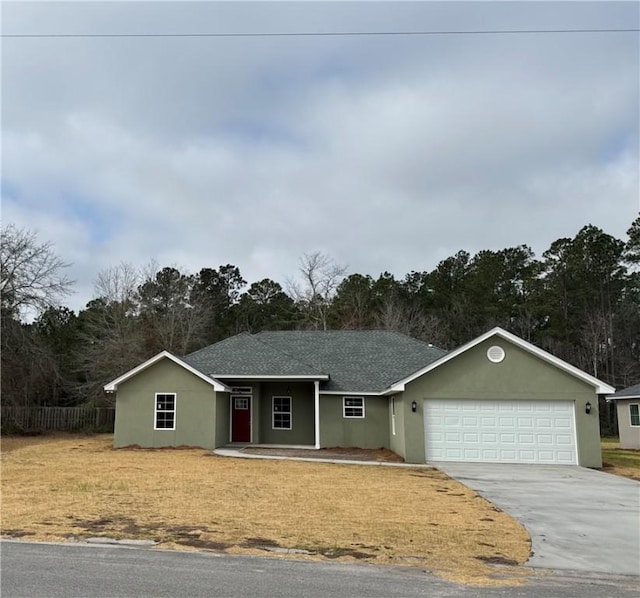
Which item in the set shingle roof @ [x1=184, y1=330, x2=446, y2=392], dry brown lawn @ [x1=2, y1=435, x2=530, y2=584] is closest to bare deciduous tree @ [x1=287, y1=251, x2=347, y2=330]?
shingle roof @ [x1=184, y1=330, x2=446, y2=392]

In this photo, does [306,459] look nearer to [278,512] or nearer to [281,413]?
[281,413]

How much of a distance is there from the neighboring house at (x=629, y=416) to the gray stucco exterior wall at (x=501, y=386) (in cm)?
1036

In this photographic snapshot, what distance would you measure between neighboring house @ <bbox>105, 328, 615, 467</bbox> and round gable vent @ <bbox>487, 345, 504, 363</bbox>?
32 millimetres

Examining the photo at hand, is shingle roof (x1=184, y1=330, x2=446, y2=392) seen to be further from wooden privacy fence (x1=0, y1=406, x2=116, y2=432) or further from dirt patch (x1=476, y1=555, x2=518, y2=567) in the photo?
dirt patch (x1=476, y1=555, x2=518, y2=567)

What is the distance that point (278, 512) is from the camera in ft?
30.0

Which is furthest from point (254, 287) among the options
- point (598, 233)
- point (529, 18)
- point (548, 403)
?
point (529, 18)

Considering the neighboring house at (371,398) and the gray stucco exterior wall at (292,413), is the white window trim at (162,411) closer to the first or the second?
the neighboring house at (371,398)

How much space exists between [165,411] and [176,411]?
499 mm

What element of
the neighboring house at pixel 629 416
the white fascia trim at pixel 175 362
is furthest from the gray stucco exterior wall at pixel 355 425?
the neighboring house at pixel 629 416

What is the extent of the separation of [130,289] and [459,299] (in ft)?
83.6

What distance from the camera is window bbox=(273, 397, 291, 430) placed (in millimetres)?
22359

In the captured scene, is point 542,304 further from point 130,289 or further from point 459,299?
point 130,289

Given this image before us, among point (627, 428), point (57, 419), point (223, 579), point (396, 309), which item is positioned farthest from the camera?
point (396, 309)

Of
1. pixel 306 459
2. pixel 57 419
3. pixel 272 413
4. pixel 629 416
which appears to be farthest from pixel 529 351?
pixel 57 419
